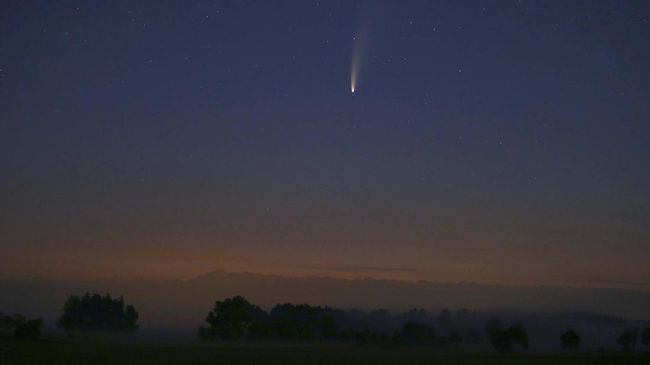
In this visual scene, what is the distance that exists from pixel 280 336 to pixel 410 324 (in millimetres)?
25573

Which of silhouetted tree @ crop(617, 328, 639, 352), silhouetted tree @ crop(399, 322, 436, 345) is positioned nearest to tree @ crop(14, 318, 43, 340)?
silhouetted tree @ crop(399, 322, 436, 345)

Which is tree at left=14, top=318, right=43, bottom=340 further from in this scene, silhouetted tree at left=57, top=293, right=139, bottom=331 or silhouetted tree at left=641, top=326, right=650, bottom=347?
silhouetted tree at left=641, top=326, right=650, bottom=347

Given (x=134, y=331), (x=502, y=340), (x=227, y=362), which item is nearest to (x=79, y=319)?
(x=134, y=331)

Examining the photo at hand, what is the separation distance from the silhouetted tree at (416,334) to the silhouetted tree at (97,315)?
228ft

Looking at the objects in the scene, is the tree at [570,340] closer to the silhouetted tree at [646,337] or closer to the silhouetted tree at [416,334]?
the silhouetted tree at [416,334]

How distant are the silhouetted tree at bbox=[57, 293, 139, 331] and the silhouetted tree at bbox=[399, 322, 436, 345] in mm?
69604

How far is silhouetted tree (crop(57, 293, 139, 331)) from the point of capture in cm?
16775

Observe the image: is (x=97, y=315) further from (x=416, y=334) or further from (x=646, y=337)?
(x=646, y=337)

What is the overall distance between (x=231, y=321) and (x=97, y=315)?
1742 inches

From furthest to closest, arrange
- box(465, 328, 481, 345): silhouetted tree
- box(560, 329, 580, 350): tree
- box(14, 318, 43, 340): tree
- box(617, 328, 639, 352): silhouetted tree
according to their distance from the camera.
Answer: box(465, 328, 481, 345): silhouetted tree
box(617, 328, 639, 352): silhouetted tree
box(560, 329, 580, 350): tree
box(14, 318, 43, 340): tree

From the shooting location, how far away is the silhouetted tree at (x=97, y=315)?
168 metres

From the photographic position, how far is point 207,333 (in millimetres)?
141500

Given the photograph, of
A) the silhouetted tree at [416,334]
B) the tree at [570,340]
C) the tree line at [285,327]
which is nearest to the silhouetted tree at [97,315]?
the tree line at [285,327]

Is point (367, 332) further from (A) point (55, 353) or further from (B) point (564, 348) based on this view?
(A) point (55, 353)
